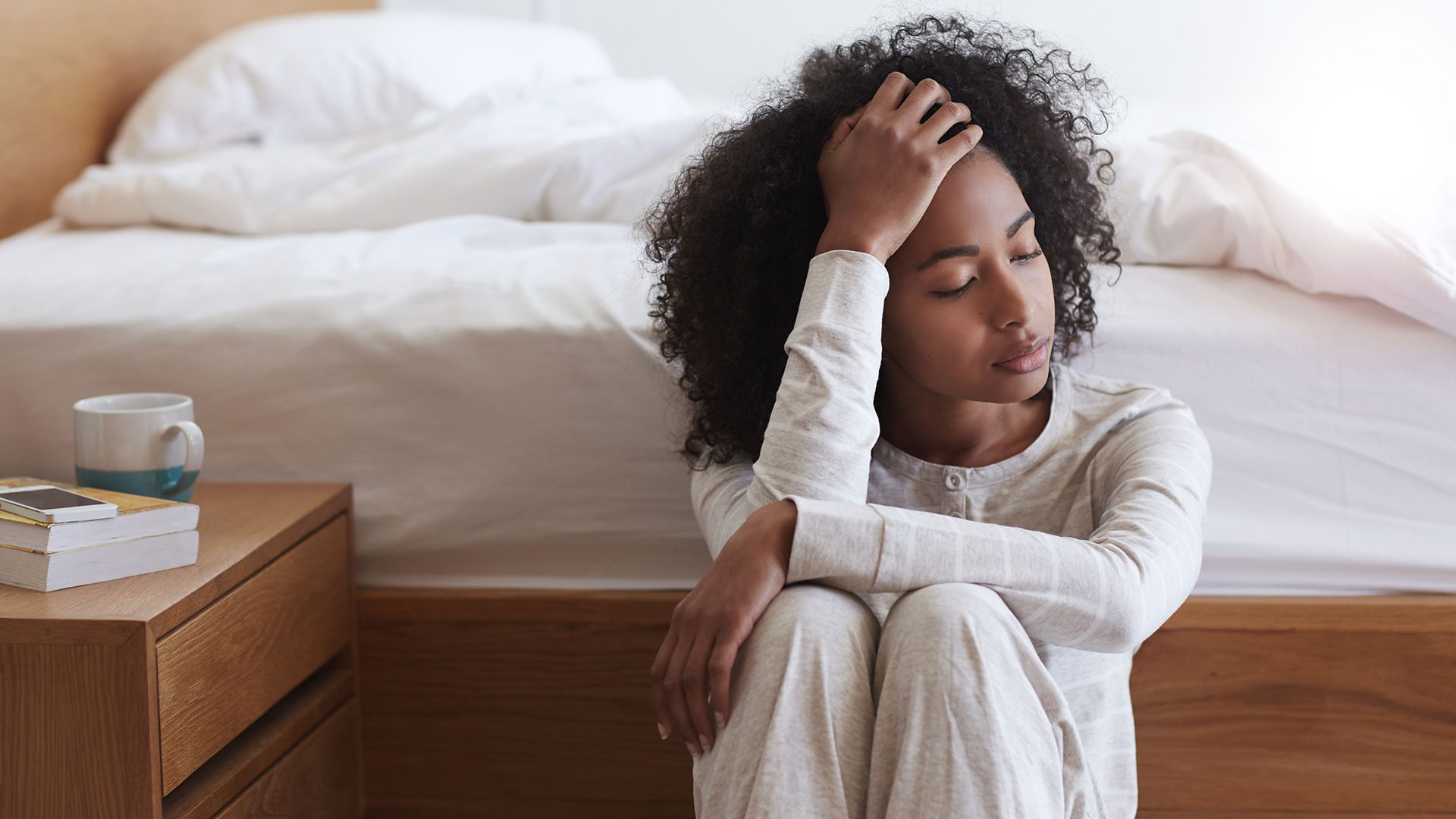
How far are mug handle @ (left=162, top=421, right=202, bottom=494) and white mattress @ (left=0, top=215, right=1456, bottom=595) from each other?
0.11m

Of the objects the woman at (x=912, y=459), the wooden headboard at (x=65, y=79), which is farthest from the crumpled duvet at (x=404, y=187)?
Result: the woman at (x=912, y=459)

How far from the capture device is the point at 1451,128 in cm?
164

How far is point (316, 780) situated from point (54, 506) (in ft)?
1.05

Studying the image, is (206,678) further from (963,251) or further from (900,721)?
(963,251)

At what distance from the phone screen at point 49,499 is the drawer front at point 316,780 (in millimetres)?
242

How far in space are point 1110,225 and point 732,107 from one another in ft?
3.67

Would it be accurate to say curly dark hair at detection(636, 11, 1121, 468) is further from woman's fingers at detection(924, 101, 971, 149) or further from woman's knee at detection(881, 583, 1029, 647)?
woman's knee at detection(881, 583, 1029, 647)

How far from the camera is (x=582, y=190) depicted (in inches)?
54.3

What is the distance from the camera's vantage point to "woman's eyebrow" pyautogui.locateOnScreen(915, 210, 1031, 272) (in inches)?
32.1

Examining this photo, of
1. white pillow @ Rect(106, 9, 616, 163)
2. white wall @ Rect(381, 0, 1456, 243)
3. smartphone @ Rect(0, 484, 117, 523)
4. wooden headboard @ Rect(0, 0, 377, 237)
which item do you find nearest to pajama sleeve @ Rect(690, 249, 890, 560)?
smartphone @ Rect(0, 484, 117, 523)

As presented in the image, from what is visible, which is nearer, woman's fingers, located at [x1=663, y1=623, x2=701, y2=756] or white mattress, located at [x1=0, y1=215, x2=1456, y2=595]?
woman's fingers, located at [x1=663, y1=623, x2=701, y2=756]

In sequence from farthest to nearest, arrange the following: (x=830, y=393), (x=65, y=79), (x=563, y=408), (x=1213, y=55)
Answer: (x=1213, y=55) → (x=65, y=79) → (x=563, y=408) → (x=830, y=393)

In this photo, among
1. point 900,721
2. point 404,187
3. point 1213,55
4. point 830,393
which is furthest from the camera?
point 1213,55

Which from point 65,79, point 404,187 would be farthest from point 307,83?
point 404,187
